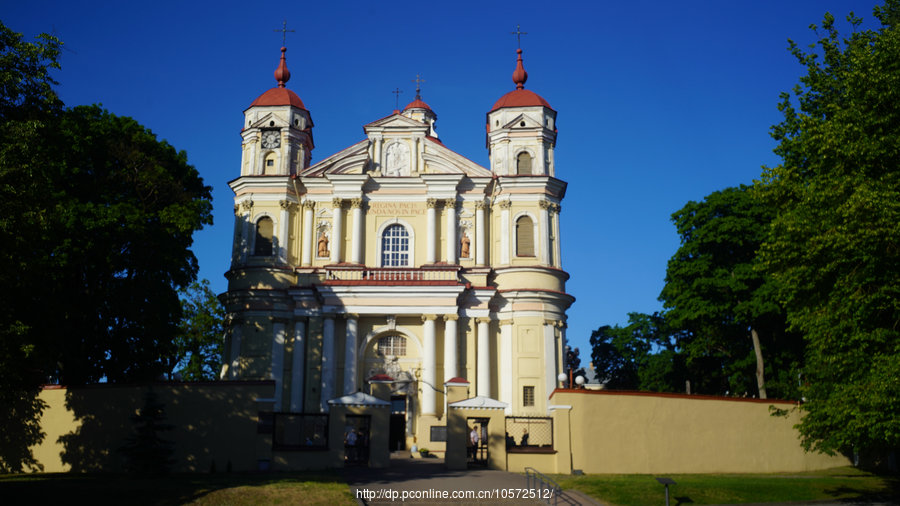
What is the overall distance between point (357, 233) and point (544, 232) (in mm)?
9239

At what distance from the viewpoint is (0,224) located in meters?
16.3

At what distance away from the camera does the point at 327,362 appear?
34.8 meters

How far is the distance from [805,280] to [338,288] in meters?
21.0

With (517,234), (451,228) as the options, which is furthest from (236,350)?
(517,234)

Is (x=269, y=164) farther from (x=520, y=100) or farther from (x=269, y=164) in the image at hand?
(x=520, y=100)

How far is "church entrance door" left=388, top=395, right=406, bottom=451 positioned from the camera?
3388 cm

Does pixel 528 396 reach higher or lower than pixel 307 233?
lower

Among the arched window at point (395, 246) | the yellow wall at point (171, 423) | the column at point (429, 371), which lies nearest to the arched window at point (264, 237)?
the arched window at point (395, 246)

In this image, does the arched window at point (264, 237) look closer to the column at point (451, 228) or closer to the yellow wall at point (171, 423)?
the column at point (451, 228)

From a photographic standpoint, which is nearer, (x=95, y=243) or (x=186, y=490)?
(x=186, y=490)

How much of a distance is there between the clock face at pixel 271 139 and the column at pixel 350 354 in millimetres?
A: 10538

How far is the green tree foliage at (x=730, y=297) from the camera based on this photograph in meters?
34.0

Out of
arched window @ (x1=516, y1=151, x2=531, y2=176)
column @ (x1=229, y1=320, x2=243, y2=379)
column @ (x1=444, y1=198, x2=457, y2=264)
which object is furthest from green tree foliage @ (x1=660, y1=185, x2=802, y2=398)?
column @ (x1=229, y1=320, x2=243, y2=379)

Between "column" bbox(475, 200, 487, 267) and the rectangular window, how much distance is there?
649 cm
